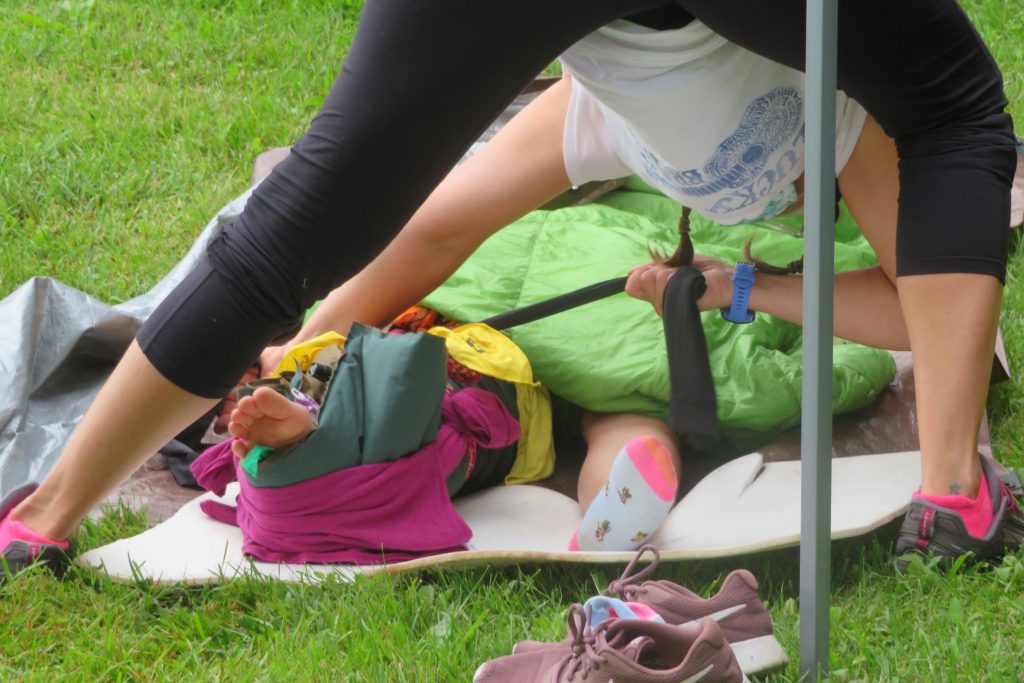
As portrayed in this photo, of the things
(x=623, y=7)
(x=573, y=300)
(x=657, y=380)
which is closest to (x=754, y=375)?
(x=657, y=380)

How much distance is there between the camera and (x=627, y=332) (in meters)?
2.11

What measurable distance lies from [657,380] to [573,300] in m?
0.20

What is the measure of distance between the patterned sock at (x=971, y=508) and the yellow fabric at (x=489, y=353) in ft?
2.05

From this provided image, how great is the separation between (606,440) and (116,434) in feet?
2.47

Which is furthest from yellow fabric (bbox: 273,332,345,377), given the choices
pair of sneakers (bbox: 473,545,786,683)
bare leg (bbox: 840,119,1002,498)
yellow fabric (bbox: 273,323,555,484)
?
bare leg (bbox: 840,119,1002,498)

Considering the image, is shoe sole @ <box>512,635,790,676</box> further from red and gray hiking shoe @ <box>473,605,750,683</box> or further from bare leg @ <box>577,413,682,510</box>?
bare leg @ <box>577,413,682,510</box>

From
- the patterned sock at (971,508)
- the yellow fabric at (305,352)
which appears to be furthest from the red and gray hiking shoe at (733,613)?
the yellow fabric at (305,352)

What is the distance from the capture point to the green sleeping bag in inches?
80.0

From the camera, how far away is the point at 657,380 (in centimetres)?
201

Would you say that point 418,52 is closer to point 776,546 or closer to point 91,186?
point 776,546

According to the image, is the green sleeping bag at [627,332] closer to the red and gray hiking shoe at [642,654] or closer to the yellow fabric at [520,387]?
the yellow fabric at [520,387]

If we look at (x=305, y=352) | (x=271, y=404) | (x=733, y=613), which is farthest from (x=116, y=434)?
(x=733, y=613)

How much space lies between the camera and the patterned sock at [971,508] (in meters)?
1.66

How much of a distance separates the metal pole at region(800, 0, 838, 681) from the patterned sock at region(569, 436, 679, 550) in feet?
1.35
